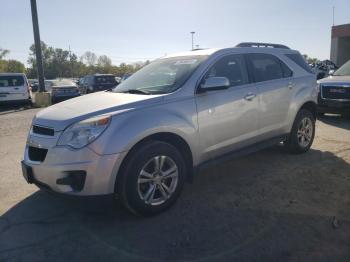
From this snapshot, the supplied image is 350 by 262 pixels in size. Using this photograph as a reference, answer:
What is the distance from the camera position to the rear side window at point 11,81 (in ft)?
54.5

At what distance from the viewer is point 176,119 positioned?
4102 mm

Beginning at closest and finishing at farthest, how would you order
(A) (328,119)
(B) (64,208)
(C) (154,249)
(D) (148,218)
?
(C) (154,249) → (D) (148,218) → (B) (64,208) → (A) (328,119)

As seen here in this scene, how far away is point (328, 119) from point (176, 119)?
731 cm

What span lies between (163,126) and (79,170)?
0.99 metres

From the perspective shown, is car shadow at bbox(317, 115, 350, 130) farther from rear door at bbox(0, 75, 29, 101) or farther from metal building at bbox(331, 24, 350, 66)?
metal building at bbox(331, 24, 350, 66)

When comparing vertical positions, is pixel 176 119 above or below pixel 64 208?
above

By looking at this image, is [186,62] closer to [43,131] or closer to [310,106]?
[43,131]

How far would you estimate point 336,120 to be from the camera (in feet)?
32.5

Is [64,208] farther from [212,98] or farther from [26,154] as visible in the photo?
[212,98]

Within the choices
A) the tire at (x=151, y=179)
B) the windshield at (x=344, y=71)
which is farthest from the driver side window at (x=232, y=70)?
the windshield at (x=344, y=71)

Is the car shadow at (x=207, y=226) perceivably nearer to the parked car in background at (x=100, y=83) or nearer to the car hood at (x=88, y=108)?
the car hood at (x=88, y=108)

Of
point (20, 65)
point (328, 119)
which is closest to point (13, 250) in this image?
point (328, 119)

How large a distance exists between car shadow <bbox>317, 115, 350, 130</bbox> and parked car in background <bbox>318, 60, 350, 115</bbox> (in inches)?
9.2

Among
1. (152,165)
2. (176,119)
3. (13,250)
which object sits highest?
(176,119)
